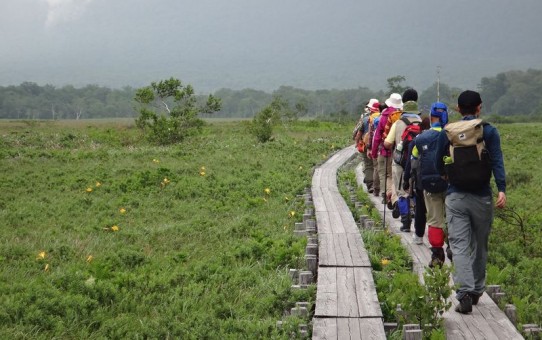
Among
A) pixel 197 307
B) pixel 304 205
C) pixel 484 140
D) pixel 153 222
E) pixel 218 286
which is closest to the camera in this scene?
pixel 484 140

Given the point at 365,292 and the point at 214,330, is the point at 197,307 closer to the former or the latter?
the point at 214,330

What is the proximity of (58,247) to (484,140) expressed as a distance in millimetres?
6893

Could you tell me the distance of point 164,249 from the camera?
32.3 ft

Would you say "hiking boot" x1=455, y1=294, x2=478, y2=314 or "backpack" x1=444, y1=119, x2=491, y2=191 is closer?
"hiking boot" x1=455, y1=294, x2=478, y2=314

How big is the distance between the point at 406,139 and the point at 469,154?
362cm

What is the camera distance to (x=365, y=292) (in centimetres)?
647

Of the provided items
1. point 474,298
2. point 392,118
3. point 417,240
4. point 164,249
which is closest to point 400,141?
point 392,118

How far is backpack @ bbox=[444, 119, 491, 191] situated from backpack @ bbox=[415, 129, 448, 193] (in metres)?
1.49

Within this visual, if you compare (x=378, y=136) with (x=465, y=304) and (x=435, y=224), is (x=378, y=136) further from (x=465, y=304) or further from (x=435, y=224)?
(x=465, y=304)

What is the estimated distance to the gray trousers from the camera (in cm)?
633

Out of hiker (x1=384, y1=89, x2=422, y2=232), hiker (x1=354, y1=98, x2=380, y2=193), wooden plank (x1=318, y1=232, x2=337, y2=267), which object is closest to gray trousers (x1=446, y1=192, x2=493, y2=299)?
wooden plank (x1=318, y1=232, x2=337, y2=267)

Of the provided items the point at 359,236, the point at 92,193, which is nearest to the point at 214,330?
the point at 359,236

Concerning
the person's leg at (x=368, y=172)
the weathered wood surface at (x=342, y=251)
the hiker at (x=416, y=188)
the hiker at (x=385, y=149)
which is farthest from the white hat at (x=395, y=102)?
the weathered wood surface at (x=342, y=251)

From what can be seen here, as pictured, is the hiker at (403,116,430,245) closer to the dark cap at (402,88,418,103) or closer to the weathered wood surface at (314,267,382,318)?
the dark cap at (402,88,418,103)
